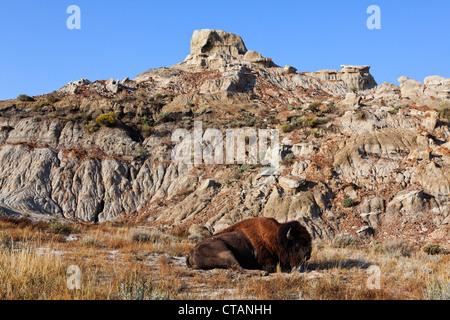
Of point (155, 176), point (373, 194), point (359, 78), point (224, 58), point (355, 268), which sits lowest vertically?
point (355, 268)

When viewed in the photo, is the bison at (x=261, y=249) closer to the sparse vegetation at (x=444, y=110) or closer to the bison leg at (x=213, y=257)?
the bison leg at (x=213, y=257)

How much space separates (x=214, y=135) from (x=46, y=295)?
29.3m

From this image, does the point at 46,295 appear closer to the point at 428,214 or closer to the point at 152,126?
the point at 428,214

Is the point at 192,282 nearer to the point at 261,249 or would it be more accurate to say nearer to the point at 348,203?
the point at 261,249

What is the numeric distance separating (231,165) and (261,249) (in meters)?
20.7

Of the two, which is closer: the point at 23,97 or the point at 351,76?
the point at 23,97

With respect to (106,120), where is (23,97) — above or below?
above

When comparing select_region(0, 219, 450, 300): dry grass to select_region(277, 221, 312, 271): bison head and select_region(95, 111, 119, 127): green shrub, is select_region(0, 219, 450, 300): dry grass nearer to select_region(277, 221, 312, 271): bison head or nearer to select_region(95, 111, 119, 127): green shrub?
select_region(277, 221, 312, 271): bison head

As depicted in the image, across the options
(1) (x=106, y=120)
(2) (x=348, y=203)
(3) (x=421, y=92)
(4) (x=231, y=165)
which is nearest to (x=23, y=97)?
(1) (x=106, y=120)

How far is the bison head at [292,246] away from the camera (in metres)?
7.13

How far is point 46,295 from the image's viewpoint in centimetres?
475

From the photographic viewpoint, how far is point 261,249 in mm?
7230
